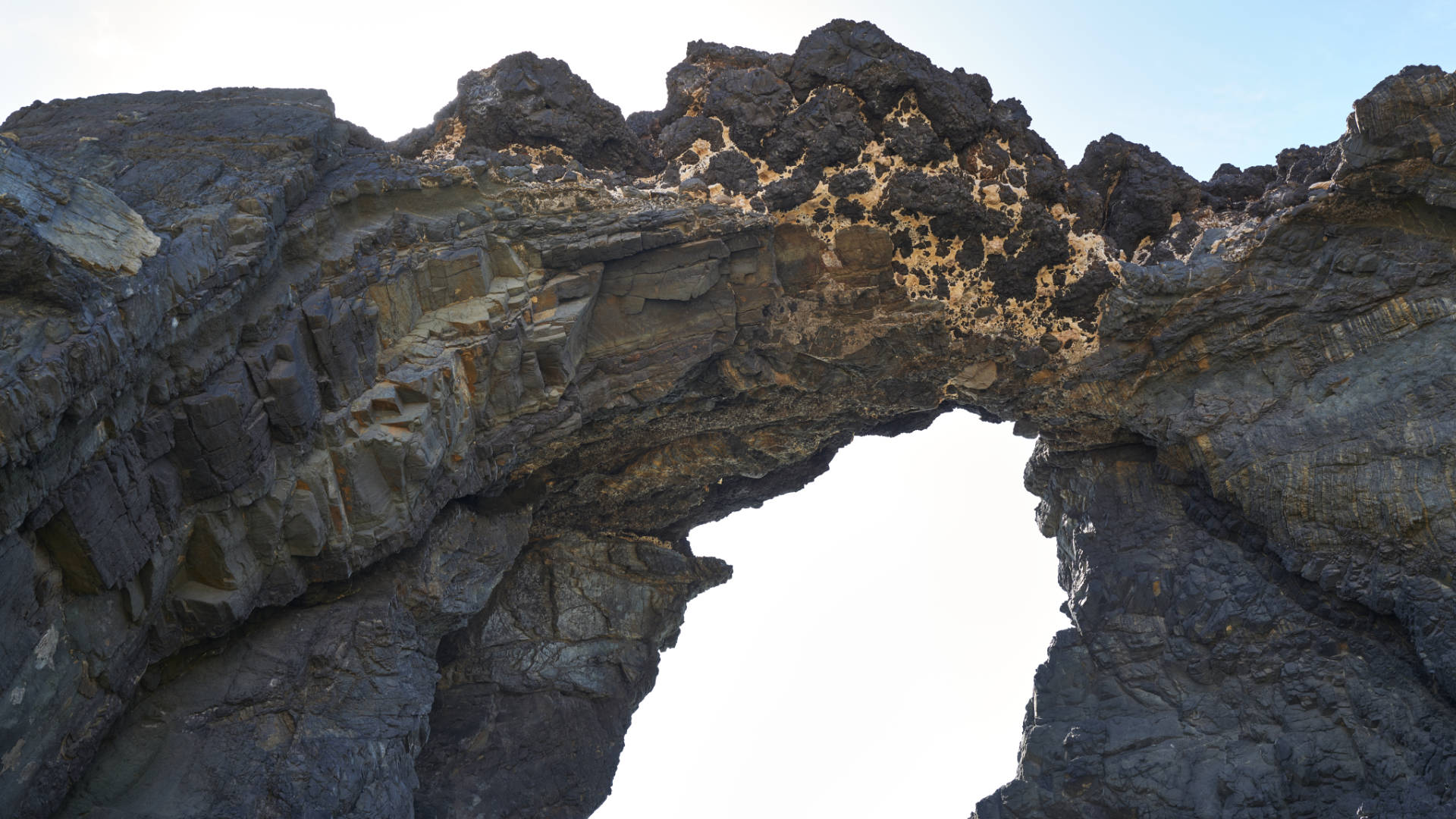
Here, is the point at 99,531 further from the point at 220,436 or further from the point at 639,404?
the point at 639,404

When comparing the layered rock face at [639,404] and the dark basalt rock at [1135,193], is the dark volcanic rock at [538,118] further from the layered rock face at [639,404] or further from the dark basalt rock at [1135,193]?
the dark basalt rock at [1135,193]

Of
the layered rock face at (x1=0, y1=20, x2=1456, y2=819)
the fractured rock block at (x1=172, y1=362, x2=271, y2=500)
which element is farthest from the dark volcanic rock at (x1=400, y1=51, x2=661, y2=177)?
the fractured rock block at (x1=172, y1=362, x2=271, y2=500)

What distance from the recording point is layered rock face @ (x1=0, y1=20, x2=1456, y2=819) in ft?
50.0

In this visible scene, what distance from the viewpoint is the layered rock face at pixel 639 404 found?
15.2 metres

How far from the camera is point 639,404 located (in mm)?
21688

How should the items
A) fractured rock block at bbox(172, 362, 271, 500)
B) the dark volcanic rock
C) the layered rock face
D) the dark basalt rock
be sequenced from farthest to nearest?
1. the dark basalt rock
2. the dark volcanic rock
3. the layered rock face
4. fractured rock block at bbox(172, 362, 271, 500)

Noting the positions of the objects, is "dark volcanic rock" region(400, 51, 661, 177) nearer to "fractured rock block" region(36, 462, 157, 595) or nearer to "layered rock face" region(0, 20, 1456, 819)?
"layered rock face" region(0, 20, 1456, 819)

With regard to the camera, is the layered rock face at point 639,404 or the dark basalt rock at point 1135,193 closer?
the layered rock face at point 639,404

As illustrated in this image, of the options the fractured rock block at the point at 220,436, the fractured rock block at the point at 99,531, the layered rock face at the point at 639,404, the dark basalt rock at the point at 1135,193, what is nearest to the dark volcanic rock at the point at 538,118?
the layered rock face at the point at 639,404

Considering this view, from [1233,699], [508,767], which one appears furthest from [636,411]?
[1233,699]

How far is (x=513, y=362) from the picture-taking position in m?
19.3

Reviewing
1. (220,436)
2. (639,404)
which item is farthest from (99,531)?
(639,404)

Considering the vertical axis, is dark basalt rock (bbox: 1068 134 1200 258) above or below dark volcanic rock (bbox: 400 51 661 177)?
above

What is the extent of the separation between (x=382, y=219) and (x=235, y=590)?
22.7 feet
